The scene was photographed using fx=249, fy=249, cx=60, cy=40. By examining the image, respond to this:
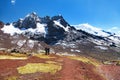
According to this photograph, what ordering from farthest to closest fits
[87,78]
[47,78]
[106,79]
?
[106,79] → [87,78] → [47,78]

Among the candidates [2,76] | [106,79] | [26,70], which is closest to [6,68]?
[26,70]

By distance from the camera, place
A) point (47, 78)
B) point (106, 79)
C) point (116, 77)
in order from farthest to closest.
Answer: point (116, 77) → point (106, 79) → point (47, 78)

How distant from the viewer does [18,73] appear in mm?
40531

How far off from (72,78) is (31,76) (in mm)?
6265

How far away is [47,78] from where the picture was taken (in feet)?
119

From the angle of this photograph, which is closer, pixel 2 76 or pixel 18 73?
pixel 2 76

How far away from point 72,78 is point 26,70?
9523mm

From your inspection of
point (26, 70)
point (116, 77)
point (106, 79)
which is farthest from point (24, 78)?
point (116, 77)

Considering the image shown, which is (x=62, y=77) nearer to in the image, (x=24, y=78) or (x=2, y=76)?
(x=24, y=78)

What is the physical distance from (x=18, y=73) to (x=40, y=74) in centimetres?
361

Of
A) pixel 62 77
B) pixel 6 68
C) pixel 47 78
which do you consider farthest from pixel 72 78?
pixel 6 68

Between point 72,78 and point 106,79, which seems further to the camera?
point 106,79

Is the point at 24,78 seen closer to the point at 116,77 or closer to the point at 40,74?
the point at 40,74

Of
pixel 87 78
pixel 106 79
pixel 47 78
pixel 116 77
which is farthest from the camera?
pixel 116 77
